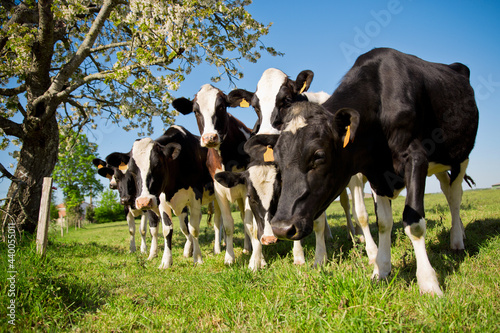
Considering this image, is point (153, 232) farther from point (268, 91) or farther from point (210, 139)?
point (268, 91)

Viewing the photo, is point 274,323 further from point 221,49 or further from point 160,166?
point 221,49

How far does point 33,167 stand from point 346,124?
8558 millimetres

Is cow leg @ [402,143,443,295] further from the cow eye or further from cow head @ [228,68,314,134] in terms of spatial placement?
cow head @ [228,68,314,134]

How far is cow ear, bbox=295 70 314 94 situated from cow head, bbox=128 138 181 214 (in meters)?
2.72

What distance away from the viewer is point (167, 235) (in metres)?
6.72

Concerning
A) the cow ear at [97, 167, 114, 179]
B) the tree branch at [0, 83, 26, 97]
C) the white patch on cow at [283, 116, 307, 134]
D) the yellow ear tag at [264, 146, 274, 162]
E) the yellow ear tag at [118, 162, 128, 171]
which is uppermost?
the tree branch at [0, 83, 26, 97]

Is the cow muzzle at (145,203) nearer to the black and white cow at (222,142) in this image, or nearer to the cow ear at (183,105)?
the black and white cow at (222,142)

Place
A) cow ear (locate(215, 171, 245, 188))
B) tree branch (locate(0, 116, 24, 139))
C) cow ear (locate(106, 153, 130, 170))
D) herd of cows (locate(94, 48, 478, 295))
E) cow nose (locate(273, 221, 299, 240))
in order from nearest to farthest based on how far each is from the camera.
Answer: cow nose (locate(273, 221, 299, 240))
herd of cows (locate(94, 48, 478, 295))
cow ear (locate(215, 171, 245, 188))
cow ear (locate(106, 153, 130, 170))
tree branch (locate(0, 116, 24, 139))

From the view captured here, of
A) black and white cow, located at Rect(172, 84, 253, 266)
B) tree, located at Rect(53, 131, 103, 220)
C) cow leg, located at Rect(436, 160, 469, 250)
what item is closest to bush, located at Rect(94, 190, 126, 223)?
tree, located at Rect(53, 131, 103, 220)

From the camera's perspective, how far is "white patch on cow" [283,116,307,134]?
3254mm

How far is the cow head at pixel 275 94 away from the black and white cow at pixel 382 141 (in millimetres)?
1161

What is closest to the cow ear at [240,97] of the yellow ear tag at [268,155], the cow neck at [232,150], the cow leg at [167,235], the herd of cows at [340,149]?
the herd of cows at [340,149]

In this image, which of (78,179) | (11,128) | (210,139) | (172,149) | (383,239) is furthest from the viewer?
(78,179)

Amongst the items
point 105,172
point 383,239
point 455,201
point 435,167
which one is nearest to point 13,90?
point 105,172
